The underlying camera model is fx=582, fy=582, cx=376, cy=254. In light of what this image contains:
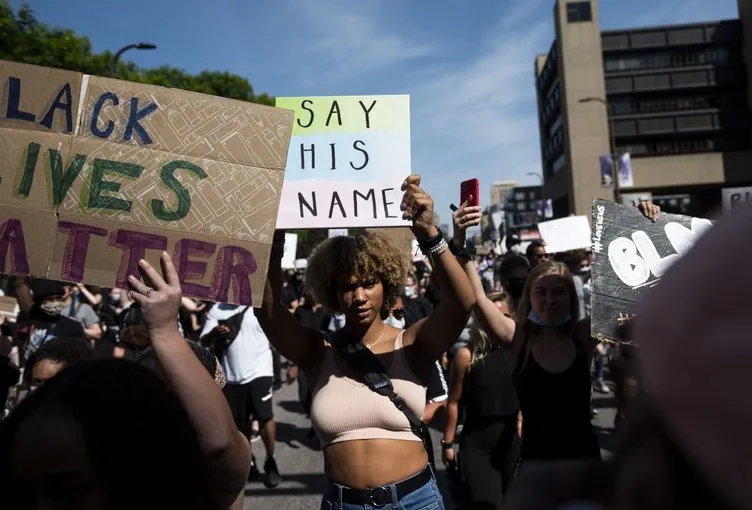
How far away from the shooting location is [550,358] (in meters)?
3.00

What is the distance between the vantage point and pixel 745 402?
0.47 m

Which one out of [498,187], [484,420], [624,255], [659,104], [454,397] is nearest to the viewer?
[624,255]

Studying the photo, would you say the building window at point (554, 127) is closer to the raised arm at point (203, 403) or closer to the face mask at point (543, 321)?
the face mask at point (543, 321)

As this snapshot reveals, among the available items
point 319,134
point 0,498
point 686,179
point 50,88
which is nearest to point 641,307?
point 0,498

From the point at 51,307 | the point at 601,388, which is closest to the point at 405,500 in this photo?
the point at 51,307

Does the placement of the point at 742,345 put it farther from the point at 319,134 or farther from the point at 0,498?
the point at 319,134

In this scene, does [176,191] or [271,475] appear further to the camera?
[271,475]

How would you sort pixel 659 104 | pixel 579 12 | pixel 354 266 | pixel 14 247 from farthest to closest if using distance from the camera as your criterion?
pixel 659 104 < pixel 579 12 < pixel 354 266 < pixel 14 247

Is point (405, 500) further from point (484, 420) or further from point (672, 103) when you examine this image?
point (672, 103)

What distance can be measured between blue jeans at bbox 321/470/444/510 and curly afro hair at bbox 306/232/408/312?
2.68 ft

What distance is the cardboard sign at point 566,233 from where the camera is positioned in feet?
25.8

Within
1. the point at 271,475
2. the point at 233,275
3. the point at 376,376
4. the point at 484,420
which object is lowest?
the point at 271,475

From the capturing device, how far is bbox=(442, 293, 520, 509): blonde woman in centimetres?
354

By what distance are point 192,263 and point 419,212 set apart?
2.87ft
